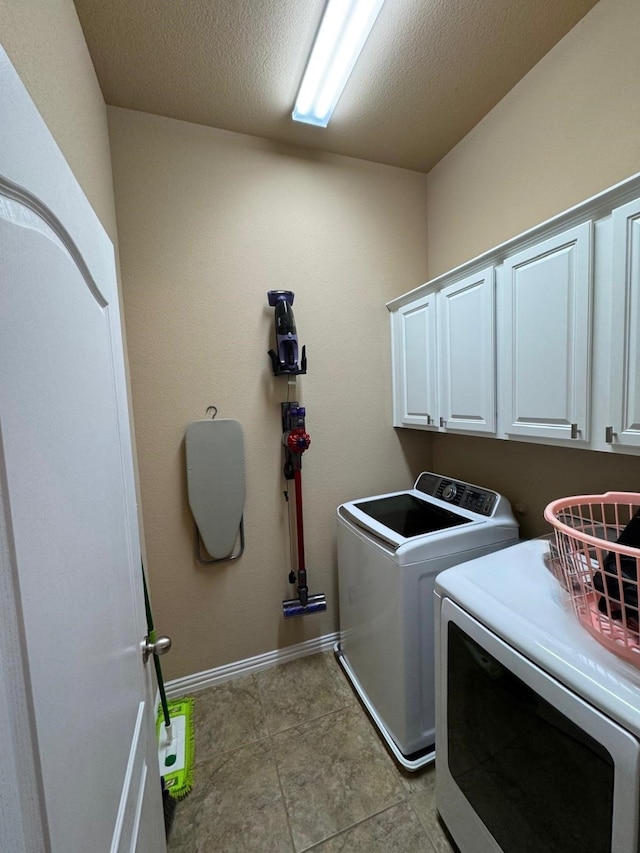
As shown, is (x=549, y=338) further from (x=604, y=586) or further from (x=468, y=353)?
(x=604, y=586)

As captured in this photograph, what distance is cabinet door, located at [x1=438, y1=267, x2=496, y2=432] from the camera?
4.72 feet

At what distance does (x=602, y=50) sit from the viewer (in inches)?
48.8

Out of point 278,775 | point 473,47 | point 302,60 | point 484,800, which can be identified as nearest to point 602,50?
Result: point 473,47

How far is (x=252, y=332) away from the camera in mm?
1827

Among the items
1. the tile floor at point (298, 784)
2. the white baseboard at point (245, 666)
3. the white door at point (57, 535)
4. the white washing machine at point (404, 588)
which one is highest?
the white door at point (57, 535)

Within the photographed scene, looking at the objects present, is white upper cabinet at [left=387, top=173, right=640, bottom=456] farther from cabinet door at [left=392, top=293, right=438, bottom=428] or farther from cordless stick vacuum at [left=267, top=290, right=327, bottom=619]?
cordless stick vacuum at [left=267, top=290, right=327, bottom=619]

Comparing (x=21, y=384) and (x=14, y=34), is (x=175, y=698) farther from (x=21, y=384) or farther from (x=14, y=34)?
(x=14, y=34)

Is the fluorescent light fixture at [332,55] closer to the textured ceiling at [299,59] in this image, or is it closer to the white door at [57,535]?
the textured ceiling at [299,59]

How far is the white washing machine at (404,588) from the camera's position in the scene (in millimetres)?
1358

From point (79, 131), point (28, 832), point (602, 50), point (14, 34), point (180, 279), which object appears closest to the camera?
point (28, 832)

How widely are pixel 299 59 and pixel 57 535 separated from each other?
1917mm

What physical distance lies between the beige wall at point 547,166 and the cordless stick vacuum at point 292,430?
0.97m

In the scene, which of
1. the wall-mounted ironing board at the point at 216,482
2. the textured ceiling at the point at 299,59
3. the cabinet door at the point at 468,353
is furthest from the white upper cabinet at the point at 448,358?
the wall-mounted ironing board at the point at 216,482

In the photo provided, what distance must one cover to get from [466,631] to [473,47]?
7.17 ft
